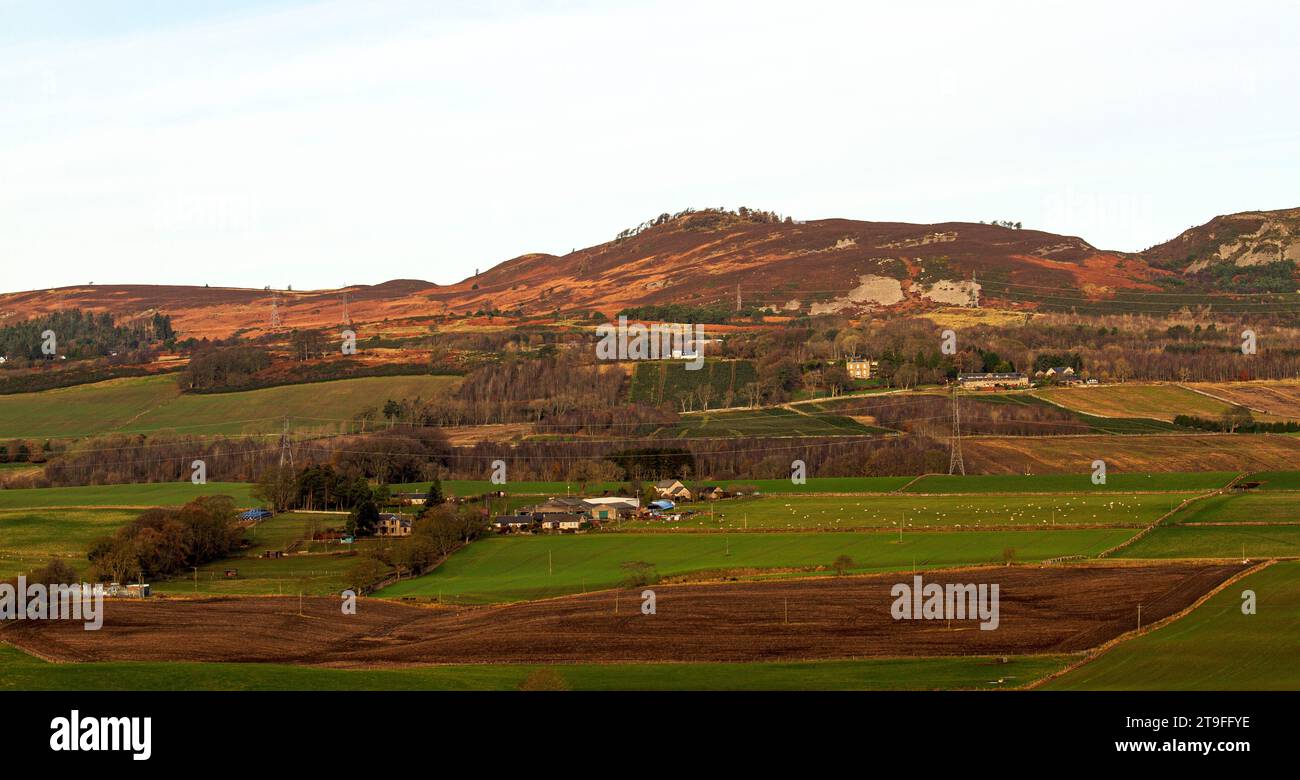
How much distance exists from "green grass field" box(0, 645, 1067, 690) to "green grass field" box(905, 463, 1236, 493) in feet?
159

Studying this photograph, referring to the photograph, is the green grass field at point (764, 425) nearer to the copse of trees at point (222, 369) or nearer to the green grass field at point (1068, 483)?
the green grass field at point (1068, 483)

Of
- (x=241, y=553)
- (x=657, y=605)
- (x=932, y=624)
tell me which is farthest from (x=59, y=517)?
(x=932, y=624)

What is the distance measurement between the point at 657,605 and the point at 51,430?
9264 cm

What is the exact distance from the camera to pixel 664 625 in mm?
51000

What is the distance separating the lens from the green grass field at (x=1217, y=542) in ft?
199

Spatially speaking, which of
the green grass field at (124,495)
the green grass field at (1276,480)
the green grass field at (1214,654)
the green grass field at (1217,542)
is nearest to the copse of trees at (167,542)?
the green grass field at (124,495)

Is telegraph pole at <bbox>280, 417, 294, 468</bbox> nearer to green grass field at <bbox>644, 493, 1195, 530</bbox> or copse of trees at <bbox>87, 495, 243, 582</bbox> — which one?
copse of trees at <bbox>87, 495, 243, 582</bbox>

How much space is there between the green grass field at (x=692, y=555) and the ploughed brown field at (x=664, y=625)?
387 cm

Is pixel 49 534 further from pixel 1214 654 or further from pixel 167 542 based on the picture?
pixel 1214 654

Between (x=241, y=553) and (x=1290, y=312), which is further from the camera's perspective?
(x=1290, y=312)

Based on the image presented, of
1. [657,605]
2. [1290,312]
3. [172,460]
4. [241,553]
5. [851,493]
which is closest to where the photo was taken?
[657,605]

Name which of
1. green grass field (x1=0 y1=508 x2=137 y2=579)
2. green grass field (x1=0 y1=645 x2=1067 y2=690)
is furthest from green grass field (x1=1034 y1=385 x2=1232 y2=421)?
green grass field (x1=0 y1=645 x2=1067 y2=690)
